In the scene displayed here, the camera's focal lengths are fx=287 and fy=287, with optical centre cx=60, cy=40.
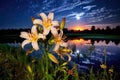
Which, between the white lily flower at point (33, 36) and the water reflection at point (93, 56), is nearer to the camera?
the white lily flower at point (33, 36)

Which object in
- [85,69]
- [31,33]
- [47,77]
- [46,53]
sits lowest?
[85,69]

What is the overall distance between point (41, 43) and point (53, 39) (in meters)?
0.13

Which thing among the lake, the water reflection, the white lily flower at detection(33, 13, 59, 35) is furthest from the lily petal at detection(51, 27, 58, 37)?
the water reflection

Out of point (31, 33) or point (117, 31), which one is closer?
point (31, 33)

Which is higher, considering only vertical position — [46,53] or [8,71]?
[46,53]

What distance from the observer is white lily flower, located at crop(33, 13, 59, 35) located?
2763 millimetres

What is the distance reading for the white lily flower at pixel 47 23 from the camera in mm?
2763

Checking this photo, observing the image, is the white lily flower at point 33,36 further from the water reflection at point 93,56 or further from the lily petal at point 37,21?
the water reflection at point 93,56

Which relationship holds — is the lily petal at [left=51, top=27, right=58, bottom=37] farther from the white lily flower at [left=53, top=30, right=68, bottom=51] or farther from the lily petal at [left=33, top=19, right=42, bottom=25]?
the lily petal at [left=33, top=19, right=42, bottom=25]

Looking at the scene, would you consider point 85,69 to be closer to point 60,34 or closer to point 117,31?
point 60,34

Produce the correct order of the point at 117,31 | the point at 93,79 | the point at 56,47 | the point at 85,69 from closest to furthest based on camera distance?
the point at 56,47, the point at 93,79, the point at 85,69, the point at 117,31

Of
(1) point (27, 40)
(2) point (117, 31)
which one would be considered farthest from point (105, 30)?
(1) point (27, 40)

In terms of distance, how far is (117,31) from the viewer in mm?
83312

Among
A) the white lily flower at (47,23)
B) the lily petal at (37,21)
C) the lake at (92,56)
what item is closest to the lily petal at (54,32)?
the white lily flower at (47,23)
